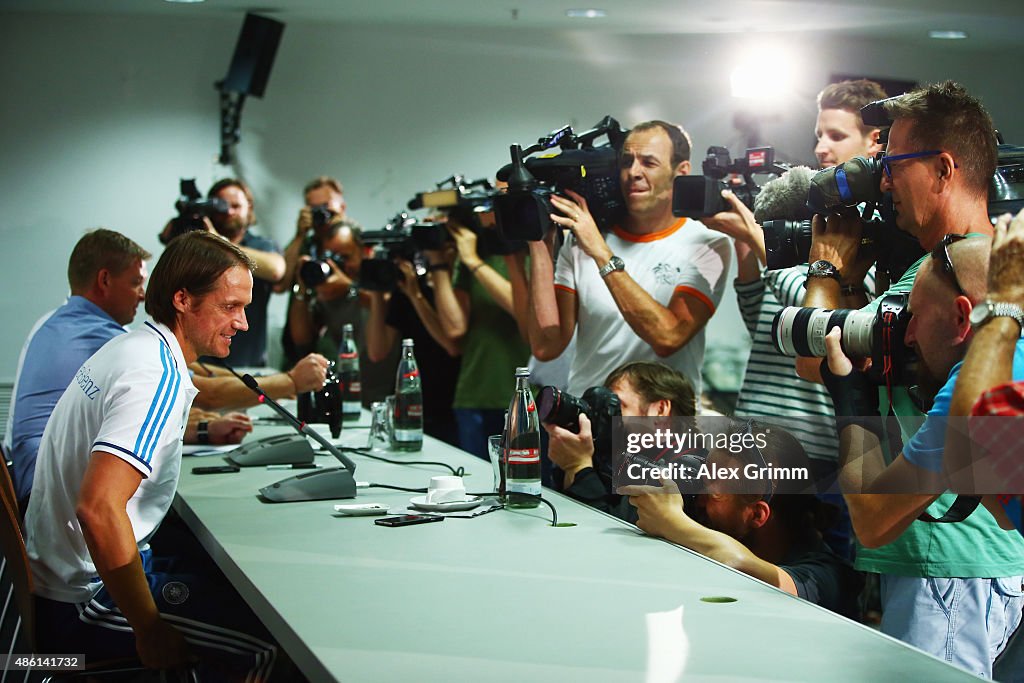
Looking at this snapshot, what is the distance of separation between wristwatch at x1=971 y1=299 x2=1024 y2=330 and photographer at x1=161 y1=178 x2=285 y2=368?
305 centimetres

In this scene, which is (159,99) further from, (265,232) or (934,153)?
(934,153)

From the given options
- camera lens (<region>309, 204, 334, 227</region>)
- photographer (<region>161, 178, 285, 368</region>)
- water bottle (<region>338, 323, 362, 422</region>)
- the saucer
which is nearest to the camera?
the saucer

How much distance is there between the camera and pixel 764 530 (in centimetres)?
178

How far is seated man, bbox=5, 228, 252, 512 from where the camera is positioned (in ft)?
7.23

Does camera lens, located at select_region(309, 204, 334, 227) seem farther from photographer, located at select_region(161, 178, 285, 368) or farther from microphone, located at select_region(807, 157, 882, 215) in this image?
microphone, located at select_region(807, 157, 882, 215)

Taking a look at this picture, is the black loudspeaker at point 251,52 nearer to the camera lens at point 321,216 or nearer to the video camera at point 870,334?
the camera lens at point 321,216

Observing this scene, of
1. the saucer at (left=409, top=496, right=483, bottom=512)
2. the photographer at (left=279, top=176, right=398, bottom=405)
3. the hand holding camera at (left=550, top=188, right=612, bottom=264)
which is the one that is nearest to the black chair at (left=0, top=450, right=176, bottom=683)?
the saucer at (left=409, top=496, right=483, bottom=512)

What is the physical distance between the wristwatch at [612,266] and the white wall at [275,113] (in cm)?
133

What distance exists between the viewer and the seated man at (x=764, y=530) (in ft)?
5.17

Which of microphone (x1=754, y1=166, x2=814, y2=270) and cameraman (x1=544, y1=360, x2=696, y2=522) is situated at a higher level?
microphone (x1=754, y1=166, x2=814, y2=270)

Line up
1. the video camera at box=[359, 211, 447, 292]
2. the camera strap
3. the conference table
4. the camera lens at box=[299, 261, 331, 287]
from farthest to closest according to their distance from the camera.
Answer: the camera lens at box=[299, 261, 331, 287], the video camera at box=[359, 211, 447, 292], the camera strap, the conference table

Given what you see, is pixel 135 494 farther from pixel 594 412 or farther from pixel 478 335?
pixel 478 335

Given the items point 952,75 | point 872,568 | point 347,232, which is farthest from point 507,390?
point 952,75

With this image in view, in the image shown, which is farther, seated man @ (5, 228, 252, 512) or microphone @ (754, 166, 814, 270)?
seated man @ (5, 228, 252, 512)
